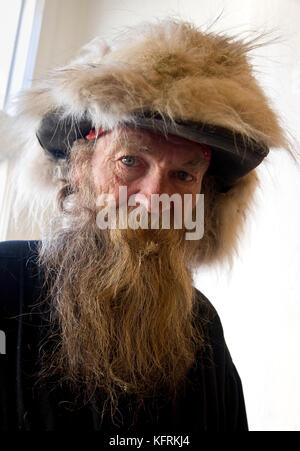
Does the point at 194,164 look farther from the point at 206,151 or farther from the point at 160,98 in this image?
the point at 160,98

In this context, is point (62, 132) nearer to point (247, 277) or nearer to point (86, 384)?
point (86, 384)

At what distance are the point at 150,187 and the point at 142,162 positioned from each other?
5 centimetres

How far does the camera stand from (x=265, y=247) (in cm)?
153

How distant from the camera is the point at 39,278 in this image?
0.87m

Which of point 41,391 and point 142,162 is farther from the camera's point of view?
point 142,162

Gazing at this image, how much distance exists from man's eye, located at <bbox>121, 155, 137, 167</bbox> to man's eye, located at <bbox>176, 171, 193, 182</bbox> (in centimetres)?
8

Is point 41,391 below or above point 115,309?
below

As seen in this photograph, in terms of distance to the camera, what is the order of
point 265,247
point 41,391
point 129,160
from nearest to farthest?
point 41,391, point 129,160, point 265,247

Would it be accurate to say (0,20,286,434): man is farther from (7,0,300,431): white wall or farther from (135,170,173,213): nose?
(7,0,300,431): white wall

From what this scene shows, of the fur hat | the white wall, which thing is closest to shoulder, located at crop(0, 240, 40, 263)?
the fur hat

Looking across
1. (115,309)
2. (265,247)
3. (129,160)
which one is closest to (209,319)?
(115,309)

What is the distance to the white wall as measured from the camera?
1.41 meters

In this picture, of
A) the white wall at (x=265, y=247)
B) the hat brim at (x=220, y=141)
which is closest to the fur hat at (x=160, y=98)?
the hat brim at (x=220, y=141)
